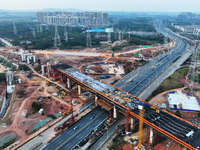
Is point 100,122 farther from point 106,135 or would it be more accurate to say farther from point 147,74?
point 147,74

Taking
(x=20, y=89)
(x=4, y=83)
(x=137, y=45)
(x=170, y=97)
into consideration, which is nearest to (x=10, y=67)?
(x=4, y=83)

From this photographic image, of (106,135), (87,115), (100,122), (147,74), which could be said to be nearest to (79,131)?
(100,122)

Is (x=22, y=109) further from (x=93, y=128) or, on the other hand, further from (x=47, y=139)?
(x=93, y=128)

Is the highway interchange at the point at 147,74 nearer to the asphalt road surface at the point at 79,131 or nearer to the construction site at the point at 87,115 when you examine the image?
the construction site at the point at 87,115

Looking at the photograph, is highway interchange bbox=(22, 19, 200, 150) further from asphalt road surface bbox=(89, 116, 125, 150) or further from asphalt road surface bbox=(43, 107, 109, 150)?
asphalt road surface bbox=(89, 116, 125, 150)

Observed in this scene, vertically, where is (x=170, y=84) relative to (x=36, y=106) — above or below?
above

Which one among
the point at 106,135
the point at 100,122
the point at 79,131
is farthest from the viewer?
the point at 100,122

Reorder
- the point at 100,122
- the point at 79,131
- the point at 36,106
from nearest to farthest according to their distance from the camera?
the point at 79,131, the point at 100,122, the point at 36,106

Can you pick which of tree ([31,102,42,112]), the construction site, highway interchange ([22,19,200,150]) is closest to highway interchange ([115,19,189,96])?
the construction site

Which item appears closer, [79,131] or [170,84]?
[79,131]

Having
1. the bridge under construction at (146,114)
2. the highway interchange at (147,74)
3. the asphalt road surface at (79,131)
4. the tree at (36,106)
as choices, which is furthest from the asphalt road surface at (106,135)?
the tree at (36,106)
